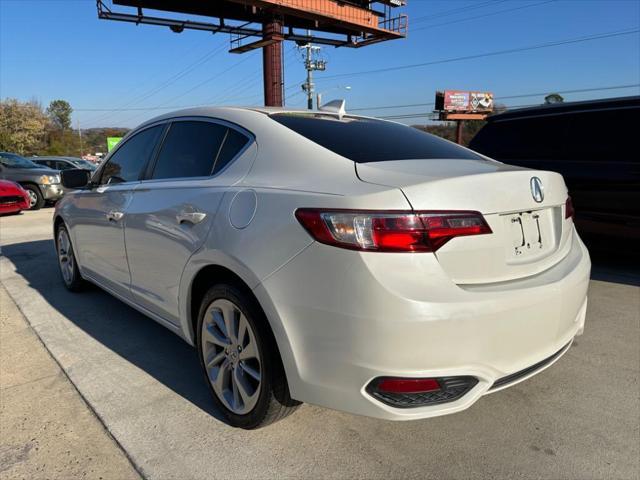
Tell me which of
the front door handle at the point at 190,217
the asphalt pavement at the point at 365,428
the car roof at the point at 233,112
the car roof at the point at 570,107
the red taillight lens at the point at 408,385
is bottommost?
the asphalt pavement at the point at 365,428

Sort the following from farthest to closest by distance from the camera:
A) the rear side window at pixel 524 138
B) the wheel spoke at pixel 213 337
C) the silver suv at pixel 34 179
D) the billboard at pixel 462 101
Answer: the billboard at pixel 462 101
the silver suv at pixel 34 179
the rear side window at pixel 524 138
the wheel spoke at pixel 213 337

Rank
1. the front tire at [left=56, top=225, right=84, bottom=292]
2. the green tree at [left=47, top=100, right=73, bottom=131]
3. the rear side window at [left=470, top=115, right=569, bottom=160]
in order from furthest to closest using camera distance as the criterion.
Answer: the green tree at [left=47, top=100, right=73, bottom=131]
the rear side window at [left=470, top=115, right=569, bottom=160]
the front tire at [left=56, top=225, right=84, bottom=292]

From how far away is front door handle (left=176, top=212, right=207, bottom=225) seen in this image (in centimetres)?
242

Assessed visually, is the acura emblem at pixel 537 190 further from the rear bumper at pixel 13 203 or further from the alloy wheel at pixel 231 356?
the rear bumper at pixel 13 203

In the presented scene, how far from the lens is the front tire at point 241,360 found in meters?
2.12

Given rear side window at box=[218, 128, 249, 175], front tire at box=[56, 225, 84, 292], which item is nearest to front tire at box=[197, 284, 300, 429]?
rear side window at box=[218, 128, 249, 175]

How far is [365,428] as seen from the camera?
2406 mm

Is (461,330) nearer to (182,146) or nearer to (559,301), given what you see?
(559,301)

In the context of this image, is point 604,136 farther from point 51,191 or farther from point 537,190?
point 51,191

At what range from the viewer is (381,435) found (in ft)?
7.70

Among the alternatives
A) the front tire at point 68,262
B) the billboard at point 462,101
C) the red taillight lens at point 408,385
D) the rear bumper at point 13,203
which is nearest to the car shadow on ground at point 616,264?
the red taillight lens at point 408,385

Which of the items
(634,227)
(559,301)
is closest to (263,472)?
(559,301)

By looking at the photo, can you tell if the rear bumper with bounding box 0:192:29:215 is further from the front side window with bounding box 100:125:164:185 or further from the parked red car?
the front side window with bounding box 100:125:164:185

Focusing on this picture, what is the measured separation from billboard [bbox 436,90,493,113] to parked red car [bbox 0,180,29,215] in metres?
49.4
